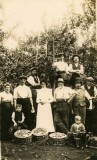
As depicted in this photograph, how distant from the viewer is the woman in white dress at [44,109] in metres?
3.85

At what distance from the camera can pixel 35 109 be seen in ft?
12.7

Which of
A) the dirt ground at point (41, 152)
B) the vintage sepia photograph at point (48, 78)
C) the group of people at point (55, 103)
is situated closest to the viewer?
the dirt ground at point (41, 152)

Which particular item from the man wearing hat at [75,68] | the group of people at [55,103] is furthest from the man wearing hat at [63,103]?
the man wearing hat at [75,68]

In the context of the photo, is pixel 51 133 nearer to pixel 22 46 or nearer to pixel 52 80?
pixel 52 80

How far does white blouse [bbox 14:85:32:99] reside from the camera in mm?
3783

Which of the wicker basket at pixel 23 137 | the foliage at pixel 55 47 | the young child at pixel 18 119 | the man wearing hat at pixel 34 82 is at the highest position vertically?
the foliage at pixel 55 47

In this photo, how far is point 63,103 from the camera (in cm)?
385

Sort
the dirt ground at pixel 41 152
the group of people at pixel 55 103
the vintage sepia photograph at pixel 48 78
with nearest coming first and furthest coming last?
the dirt ground at pixel 41 152, the vintage sepia photograph at pixel 48 78, the group of people at pixel 55 103

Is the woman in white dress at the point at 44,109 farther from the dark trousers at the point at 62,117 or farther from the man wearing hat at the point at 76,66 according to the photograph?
the man wearing hat at the point at 76,66

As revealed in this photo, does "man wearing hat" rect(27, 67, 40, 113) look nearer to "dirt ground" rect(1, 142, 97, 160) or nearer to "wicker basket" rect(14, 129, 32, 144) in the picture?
"wicker basket" rect(14, 129, 32, 144)

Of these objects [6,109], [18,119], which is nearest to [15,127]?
[18,119]

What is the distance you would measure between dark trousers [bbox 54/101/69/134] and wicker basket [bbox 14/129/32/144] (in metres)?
0.32

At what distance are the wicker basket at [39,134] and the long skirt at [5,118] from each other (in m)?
0.26

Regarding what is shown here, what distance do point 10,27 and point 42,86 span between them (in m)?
0.68
